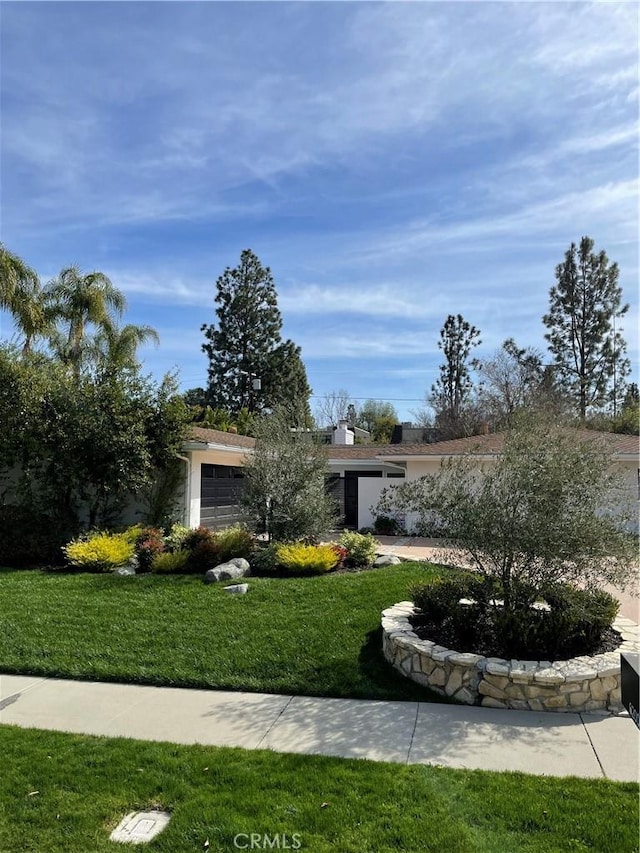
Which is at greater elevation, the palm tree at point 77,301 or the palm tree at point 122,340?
the palm tree at point 77,301

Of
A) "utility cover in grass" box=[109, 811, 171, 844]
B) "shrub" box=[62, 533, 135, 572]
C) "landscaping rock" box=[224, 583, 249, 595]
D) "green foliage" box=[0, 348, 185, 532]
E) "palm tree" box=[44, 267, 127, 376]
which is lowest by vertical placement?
"utility cover in grass" box=[109, 811, 171, 844]

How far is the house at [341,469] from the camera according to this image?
13.4 m

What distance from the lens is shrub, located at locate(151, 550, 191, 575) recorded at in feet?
31.2

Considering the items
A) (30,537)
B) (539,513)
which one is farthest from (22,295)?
(539,513)

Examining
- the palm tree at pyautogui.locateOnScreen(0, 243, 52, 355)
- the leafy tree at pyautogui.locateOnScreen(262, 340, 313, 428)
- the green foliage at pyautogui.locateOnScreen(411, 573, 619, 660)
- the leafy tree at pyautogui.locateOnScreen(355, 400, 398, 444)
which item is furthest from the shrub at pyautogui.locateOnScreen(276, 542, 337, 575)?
the leafy tree at pyautogui.locateOnScreen(355, 400, 398, 444)

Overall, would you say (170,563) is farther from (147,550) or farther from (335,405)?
(335,405)

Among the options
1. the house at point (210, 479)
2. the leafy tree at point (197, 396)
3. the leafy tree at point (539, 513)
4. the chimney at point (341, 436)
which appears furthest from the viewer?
the leafy tree at point (197, 396)

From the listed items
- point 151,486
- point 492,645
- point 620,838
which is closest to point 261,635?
point 492,645

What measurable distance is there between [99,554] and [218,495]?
546 centimetres

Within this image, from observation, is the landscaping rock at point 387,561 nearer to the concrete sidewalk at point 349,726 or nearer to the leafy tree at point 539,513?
the leafy tree at point 539,513

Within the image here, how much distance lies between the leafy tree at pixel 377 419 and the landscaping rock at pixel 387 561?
31.5 meters

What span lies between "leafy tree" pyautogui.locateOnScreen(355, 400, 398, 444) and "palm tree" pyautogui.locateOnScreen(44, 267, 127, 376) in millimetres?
25648

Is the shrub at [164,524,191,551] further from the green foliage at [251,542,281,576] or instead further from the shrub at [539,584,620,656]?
the shrub at [539,584,620,656]

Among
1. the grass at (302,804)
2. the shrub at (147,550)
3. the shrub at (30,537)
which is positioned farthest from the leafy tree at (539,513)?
the shrub at (30,537)
